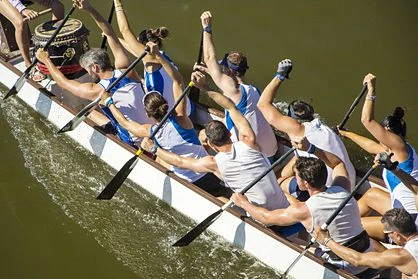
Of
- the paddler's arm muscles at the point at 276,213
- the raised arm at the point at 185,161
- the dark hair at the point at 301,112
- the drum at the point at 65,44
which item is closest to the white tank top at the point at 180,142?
the raised arm at the point at 185,161

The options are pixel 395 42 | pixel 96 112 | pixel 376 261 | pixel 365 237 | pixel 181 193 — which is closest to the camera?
pixel 376 261

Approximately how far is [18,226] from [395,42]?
681cm

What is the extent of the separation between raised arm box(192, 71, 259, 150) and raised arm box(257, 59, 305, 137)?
253mm

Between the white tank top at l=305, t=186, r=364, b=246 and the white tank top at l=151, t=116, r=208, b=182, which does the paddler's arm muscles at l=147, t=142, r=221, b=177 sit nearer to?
the white tank top at l=151, t=116, r=208, b=182

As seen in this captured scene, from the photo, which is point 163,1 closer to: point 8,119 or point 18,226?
point 8,119

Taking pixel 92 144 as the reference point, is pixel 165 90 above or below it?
above

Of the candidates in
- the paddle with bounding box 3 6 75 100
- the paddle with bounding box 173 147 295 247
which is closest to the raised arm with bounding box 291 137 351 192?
the paddle with bounding box 173 147 295 247

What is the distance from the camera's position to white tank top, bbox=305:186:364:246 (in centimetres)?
622

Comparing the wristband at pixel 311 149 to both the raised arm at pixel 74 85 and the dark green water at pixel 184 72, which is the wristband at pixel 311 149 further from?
the raised arm at pixel 74 85

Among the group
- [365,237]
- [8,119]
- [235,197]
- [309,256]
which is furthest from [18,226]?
[365,237]

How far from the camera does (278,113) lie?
7.03 m

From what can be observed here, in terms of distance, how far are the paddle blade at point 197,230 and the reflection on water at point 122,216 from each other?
0.35m

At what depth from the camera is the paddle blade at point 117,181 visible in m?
8.05

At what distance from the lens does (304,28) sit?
1189 cm
